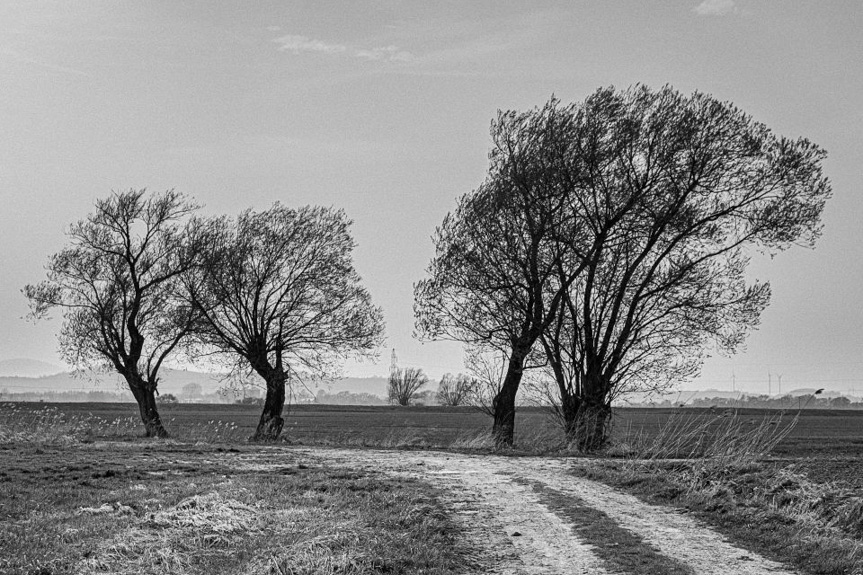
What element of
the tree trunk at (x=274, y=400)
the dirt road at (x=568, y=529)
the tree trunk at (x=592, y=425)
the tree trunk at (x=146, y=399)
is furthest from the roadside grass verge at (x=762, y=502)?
the tree trunk at (x=146, y=399)

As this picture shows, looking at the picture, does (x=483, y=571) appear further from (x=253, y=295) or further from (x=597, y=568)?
(x=253, y=295)

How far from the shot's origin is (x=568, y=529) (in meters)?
12.8

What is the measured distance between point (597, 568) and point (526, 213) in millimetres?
21161

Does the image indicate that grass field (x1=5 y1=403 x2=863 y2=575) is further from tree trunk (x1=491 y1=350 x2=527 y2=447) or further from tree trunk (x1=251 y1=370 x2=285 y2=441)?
tree trunk (x1=251 y1=370 x2=285 y2=441)

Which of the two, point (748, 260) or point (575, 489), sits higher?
point (748, 260)

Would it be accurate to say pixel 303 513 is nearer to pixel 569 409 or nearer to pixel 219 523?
pixel 219 523

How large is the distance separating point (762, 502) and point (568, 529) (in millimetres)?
Result: 3855

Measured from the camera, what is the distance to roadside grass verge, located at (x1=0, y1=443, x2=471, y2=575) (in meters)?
10.5

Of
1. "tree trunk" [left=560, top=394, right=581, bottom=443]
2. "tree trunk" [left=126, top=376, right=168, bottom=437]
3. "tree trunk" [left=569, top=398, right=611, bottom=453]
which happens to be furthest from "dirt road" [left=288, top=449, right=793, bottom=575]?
"tree trunk" [left=126, top=376, right=168, bottom=437]

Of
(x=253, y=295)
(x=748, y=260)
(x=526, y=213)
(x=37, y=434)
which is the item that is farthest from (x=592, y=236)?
(x=37, y=434)

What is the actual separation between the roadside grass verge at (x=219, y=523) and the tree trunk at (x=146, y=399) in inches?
795

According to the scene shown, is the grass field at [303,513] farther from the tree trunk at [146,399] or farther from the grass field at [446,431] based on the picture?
the tree trunk at [146,399]

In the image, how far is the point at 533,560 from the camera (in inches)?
429

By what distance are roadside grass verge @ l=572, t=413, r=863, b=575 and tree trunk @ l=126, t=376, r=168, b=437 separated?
25.1 m
